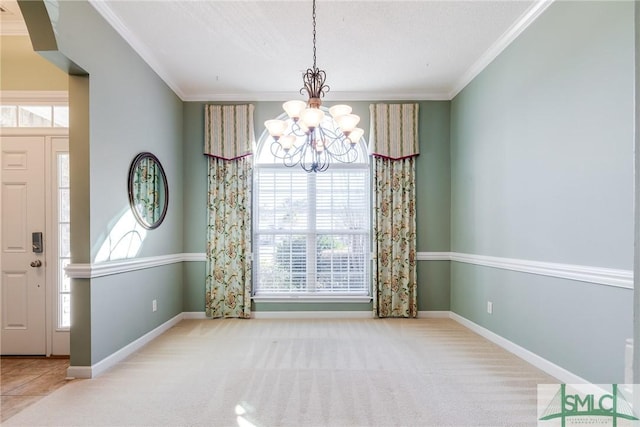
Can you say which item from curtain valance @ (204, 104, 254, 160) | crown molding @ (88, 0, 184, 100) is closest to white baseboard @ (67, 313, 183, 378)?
curtain valance @ (204, 104, 254, 160)

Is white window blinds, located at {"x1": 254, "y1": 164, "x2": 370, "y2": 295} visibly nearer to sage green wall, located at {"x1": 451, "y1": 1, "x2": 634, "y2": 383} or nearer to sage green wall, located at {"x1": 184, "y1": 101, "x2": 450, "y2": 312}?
sage green wall, located at {"x1": 184, "y1": 101, "x2": 450, "y2": 312}

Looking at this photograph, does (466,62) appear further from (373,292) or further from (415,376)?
(415,376)

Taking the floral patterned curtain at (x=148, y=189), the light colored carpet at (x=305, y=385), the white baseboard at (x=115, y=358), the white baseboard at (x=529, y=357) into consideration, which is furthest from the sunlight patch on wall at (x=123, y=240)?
the white baseboard at (x=529, y=357)

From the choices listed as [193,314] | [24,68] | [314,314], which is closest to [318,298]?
[314,314]

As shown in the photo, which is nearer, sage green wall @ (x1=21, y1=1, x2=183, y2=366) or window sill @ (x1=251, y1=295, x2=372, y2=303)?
sage green wall @ (x1=21, y1=1, x2=183, y2=366)

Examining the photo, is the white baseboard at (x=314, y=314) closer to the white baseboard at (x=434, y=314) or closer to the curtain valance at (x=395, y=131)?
the white baseboard at (x=434, y=314)

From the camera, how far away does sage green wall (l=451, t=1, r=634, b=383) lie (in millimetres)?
2229

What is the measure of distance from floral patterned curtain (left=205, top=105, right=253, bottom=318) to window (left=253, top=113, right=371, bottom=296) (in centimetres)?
19

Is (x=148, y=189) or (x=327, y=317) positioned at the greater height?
(x=148, y=189)

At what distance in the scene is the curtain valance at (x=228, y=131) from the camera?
4793 mm

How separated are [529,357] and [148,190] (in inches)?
158

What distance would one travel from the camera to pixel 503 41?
11.3 ft

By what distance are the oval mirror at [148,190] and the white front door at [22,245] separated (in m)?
0.77

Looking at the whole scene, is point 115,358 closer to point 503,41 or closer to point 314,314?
point 314,314
